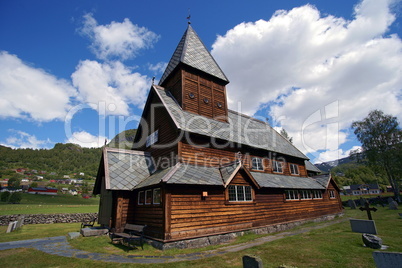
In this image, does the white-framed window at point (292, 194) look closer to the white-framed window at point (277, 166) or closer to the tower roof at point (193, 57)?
the white-framed window at point (277, 166)

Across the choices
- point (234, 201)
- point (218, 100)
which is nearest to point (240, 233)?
point (234, 201)

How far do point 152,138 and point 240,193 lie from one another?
9.19 metres

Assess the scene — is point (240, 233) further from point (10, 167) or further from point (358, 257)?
point (10, 167)

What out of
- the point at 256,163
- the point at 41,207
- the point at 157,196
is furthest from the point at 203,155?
the point at 41,207

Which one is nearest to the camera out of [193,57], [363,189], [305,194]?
[193,57]

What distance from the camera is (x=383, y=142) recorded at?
38.3m

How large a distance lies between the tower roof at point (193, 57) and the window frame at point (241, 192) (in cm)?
1135

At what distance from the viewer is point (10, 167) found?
188 meters

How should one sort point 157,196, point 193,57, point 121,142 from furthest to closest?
point 121,142
point 193,57
point 157,196

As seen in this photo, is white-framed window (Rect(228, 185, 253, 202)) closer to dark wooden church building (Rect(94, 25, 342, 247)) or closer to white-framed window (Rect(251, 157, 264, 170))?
dark wooden church building (Rect(94, 25, 342, 247))

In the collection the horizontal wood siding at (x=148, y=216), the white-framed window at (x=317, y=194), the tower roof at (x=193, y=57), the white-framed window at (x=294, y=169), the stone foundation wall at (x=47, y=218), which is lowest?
the stone foundation wall at (x=47, y=218)

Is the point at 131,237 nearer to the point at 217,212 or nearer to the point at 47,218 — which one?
the point at 217,212

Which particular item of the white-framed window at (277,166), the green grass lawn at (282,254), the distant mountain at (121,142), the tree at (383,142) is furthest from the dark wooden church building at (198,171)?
the tree at (383,142)

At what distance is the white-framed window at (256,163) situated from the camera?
18.8 m
